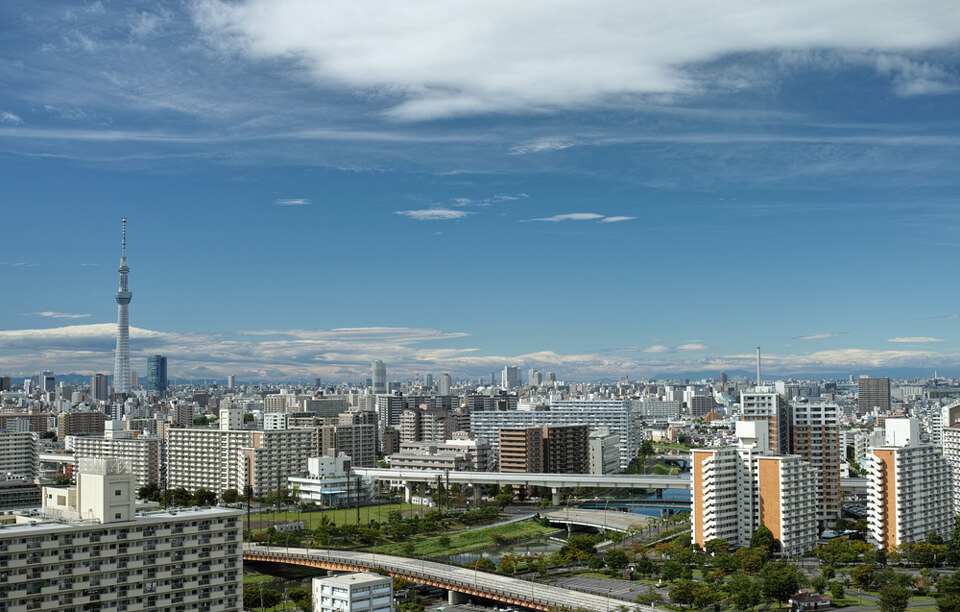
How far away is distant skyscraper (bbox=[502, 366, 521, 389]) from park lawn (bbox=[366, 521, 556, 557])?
115 meters

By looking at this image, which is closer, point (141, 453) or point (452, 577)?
point (452, 577)

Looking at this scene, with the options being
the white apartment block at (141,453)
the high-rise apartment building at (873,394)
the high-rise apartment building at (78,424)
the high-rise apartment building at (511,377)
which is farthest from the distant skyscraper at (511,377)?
the white apartment block at (141,453)

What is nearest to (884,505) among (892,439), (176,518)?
(892,439)

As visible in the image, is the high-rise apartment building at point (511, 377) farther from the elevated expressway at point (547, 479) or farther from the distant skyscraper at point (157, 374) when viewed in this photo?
the elevated expressway at point (547, 479)

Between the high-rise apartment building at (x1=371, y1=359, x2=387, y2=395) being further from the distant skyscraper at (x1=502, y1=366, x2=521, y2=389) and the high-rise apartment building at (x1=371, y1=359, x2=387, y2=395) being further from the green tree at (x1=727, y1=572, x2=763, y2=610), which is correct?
the green tree at (x1=727, y1=572, x2=763, y2=610)

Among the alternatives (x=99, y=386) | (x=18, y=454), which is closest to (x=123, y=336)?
(x=99, y=386)

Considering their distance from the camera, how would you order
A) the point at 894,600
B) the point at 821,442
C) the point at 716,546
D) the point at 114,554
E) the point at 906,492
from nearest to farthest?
the point at 114,554, the point at 894,600, the point at 716,546, the point at 906,492, the point at 821,442

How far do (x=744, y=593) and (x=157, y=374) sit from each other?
118230 mm

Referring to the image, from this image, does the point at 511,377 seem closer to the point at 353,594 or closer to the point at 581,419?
the point at 581,419

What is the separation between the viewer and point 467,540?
2858cm

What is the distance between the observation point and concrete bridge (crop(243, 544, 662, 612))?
1894 centimetres

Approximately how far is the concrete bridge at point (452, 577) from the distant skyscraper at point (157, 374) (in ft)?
348

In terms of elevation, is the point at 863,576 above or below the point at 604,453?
above

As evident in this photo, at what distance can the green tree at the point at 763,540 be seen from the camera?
→ 922 inches
